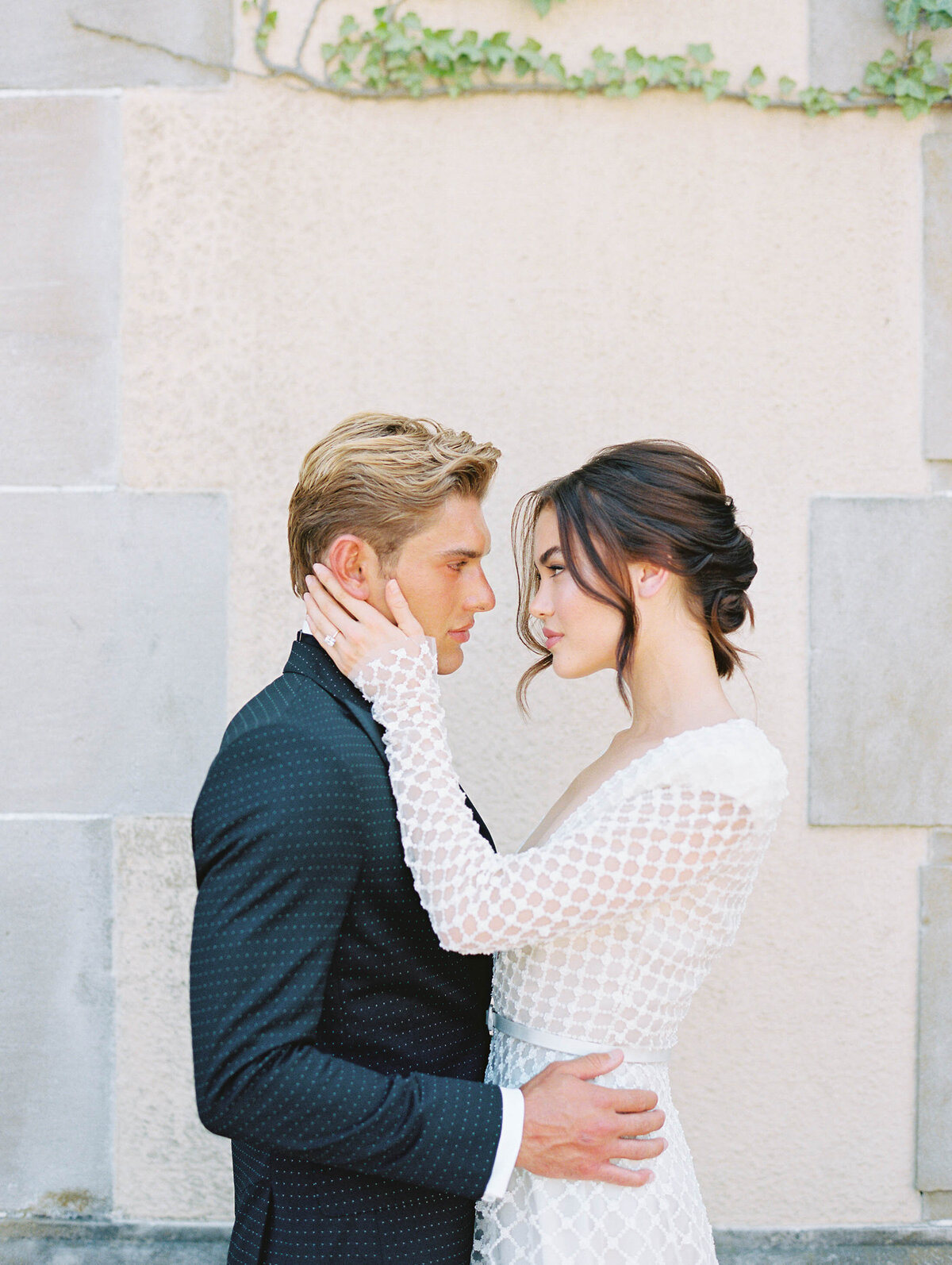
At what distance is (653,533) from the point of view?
1.74 m

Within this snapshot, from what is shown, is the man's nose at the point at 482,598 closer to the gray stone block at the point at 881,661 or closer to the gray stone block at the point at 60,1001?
the gray stone block at the point at 881,661

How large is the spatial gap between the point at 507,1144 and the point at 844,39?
2.81 metres

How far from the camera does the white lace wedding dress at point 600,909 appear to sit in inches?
59.4

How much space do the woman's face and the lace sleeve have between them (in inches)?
12.8

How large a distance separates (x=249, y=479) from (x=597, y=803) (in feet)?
5.17

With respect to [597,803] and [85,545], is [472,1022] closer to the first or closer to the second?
[597,803]

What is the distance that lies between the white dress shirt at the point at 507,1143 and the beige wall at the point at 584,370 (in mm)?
1337

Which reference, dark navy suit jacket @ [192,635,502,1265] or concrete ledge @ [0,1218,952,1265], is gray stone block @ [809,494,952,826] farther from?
dark navy suit jacket @ [192,635,502,1265]

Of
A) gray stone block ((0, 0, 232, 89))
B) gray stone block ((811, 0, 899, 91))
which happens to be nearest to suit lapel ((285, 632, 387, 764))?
gray stone block ((0, 0, 232, 89))

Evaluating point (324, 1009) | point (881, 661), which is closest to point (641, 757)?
point (324, 1009)

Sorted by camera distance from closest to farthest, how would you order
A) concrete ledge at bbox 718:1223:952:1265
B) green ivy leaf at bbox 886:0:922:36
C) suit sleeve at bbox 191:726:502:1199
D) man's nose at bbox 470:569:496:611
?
suit sleeve at bbox 191:726:502:1199
man's nose at bbox 470:569:496:611
green ivy leaf at bbox 886:0:922:36
concrete ledge at bbox 718:1223:952:1265

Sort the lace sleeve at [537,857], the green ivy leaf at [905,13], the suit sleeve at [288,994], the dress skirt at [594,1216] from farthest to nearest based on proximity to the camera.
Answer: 1. the green ivy leaf at [905,13]
2. the dress skirt at [594,1216]
3. the lace sleeve at [537,857]
4. the suit sleeve at [288,994]

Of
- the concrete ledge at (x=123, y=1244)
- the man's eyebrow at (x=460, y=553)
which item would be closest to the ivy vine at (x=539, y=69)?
the man's eyebrow at (x=460, y=553)

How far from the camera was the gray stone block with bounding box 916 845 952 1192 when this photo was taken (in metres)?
2.78
